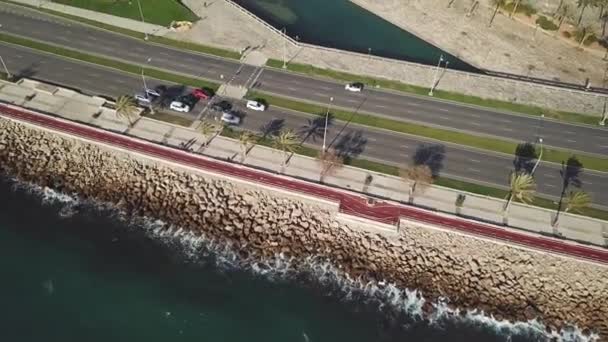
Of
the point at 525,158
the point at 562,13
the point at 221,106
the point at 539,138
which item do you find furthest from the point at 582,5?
the point at 221,106

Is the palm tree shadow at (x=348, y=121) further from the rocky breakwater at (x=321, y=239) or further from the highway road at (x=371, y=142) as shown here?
the rocky breakwater at (x=321, y=239)

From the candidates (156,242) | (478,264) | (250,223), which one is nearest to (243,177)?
(250,223)

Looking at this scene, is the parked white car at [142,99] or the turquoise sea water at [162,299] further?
the parked white car at [142,99]

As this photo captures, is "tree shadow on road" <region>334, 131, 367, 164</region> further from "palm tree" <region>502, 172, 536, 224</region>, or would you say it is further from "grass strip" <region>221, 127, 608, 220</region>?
"palm tree" <region>502, 172, 536, 224</region>

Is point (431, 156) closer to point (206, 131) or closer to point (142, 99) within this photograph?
point (206, 131)

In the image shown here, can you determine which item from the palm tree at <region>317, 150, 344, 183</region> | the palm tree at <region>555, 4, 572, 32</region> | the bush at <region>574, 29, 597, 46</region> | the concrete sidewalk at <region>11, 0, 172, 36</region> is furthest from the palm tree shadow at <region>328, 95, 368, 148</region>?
the palm tree at <region>555, 4, 572, 32</region>

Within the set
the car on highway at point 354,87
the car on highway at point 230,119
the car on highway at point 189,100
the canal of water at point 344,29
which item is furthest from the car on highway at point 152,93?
the canal of water at point 344,29
